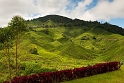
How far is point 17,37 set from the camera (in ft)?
140

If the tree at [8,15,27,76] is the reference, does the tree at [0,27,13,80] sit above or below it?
below

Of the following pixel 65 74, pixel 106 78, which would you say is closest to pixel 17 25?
pixel 65 74

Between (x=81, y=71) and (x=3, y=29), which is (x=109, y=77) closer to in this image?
(x=81, y=71)

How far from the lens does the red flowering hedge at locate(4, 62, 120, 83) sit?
941 inches

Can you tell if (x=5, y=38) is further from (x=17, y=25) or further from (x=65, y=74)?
(x=65, y=74)

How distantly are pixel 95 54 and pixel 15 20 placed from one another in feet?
531

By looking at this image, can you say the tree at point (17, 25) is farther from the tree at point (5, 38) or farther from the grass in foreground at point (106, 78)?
the grass in foreground at point (106, 78)

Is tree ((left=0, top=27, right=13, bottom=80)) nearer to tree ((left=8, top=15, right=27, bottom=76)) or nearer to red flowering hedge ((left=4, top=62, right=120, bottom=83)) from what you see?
tree ((left=8, top=15, right=27, bottom=76))

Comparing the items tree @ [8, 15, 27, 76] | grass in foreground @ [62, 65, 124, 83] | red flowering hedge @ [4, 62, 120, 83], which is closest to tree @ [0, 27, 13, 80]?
tree @ [8, 15, 27, 76]

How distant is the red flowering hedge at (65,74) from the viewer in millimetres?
23906

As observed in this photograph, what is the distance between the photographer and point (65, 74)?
2738 centimetres

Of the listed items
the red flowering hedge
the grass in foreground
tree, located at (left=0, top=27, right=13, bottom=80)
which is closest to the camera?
the red flowering hedge

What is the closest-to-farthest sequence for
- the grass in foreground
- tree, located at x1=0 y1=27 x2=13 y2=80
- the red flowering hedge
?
the red flowering hedge < the grass in foreground < tree, located at x1=0 y1=27 x2=13 y2=80

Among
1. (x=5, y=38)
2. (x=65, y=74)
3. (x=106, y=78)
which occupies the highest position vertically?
(x=5, y=38)
